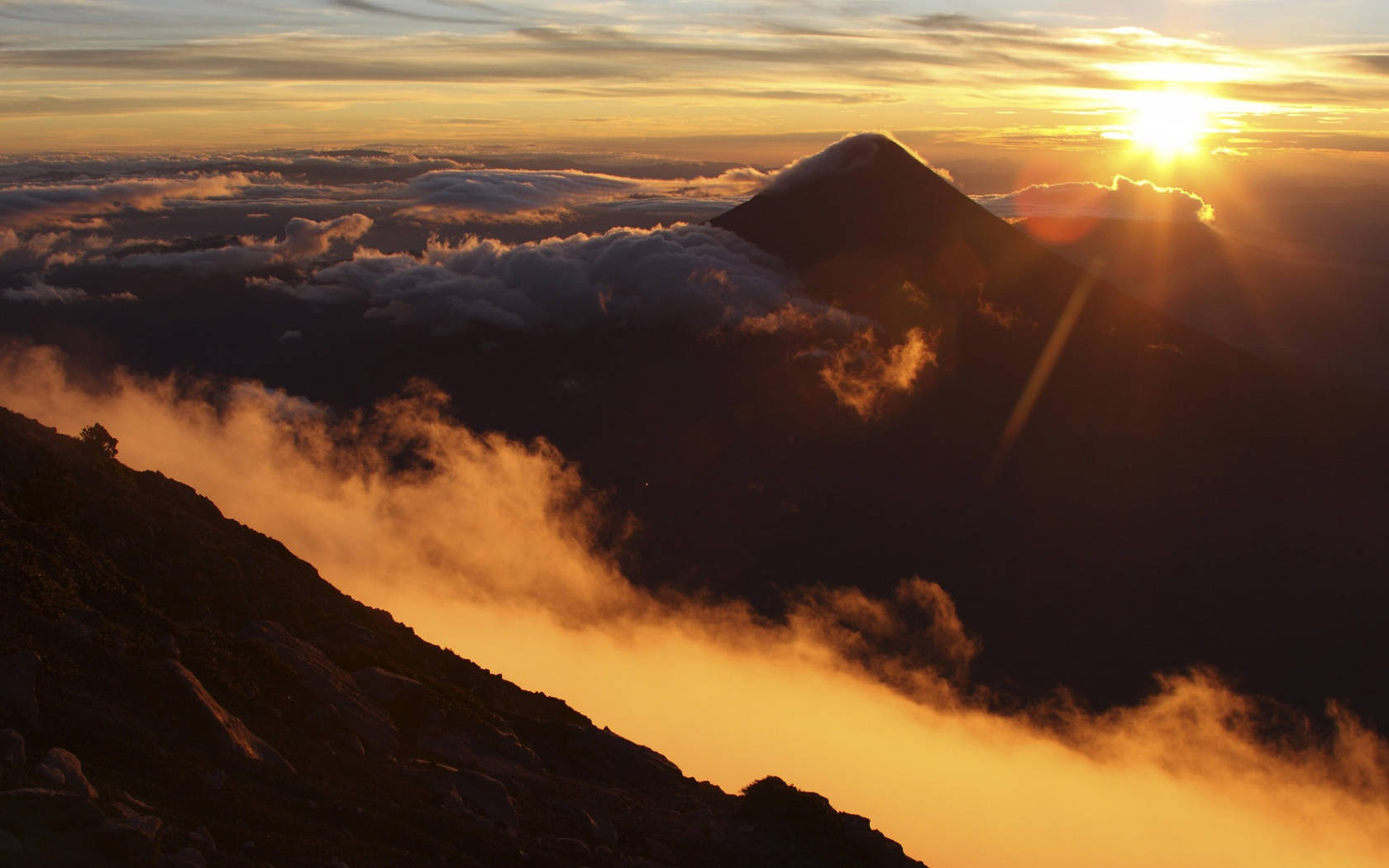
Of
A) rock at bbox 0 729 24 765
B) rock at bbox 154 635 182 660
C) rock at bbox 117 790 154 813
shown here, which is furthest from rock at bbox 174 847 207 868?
rock at bbox 154 635 182 660

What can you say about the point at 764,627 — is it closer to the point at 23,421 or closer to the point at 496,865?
the point at 23,421

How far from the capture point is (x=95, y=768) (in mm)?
21547

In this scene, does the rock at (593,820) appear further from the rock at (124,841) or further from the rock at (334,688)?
the rock at (124,841)

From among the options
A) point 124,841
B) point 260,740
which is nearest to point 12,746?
point 124,841

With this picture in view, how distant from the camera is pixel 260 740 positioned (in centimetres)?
2578

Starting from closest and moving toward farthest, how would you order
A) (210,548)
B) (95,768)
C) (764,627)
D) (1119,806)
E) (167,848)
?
1. (167,848)
2. (95,768)
3. (210,548)
4. (1119,806)
5. (764,627)

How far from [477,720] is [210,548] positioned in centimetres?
1225

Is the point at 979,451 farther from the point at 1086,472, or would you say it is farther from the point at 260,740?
the point at 260,740

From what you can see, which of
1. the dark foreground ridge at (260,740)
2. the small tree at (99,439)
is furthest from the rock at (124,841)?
the small tree at (99,439)

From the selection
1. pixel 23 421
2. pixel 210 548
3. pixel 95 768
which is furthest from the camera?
pixel 23 421

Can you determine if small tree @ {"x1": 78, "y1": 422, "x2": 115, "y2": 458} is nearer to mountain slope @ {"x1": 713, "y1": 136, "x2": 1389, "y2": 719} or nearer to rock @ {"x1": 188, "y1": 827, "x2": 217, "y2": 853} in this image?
rock @ {"x1": 188, "y1": 827, "x2": 217, "y2": 853}

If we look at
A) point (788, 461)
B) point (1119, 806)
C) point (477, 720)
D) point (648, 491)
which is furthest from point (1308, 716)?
point (477, 720)

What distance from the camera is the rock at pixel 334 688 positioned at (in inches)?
1141

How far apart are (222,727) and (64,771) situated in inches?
199
